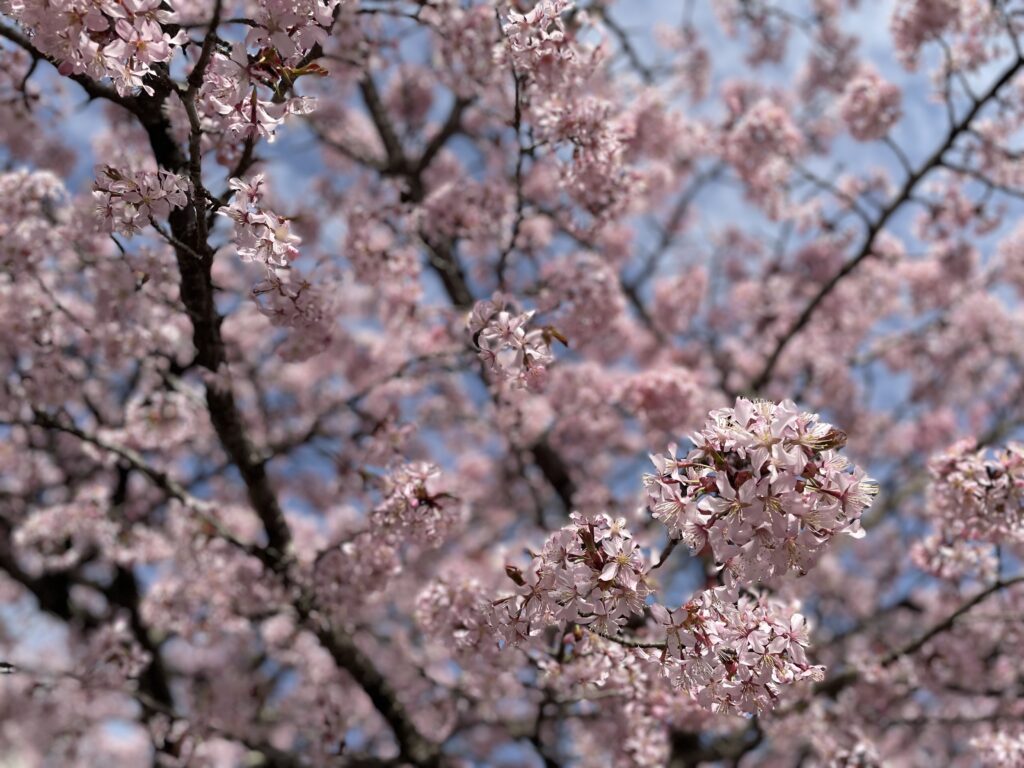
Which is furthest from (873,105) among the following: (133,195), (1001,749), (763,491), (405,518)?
(133,195)

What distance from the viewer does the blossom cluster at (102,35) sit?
7.43ft

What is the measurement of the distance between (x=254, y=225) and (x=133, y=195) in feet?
1.58

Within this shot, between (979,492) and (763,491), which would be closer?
(763,491)

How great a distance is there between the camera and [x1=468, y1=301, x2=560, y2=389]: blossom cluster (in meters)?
3.02

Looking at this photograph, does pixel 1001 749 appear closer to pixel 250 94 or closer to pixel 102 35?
pixel 250 94

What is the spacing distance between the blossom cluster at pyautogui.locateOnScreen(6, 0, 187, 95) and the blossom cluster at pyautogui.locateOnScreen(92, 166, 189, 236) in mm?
328

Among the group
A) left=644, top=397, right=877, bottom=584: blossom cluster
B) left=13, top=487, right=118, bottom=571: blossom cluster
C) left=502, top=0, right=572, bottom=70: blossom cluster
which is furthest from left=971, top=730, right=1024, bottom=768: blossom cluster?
left=13, top=487, right=118, bottom=571: blossom cluster

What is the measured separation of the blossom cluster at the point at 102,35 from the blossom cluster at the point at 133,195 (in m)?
0.33

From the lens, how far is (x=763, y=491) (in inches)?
81.0

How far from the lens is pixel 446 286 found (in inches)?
302

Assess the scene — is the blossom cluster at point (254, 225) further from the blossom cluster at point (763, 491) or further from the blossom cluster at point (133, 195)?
the blossom cluster at point (763, 491)

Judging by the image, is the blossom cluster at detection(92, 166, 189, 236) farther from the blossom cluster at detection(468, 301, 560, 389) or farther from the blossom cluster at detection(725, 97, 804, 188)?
the blossom cluster at detection(725, 97, 804, 188)

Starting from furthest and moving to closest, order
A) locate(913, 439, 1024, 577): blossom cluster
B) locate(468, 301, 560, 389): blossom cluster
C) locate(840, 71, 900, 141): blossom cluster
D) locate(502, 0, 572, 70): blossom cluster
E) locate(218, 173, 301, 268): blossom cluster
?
locate(840, 71, 900, 141): blossom cluster
locate(913, 439, 1024, 577): blossom cluster
locate(502, 0, 572, 70): blossom cluster
locate(468, 301, 560, 389): blossom cluster
locate(218, 173, 301, 268): blossom cluster

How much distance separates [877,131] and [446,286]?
4360mm
